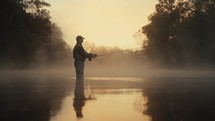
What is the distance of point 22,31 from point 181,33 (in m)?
32.5

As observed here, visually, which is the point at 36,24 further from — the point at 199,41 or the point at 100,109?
the point at 100,109

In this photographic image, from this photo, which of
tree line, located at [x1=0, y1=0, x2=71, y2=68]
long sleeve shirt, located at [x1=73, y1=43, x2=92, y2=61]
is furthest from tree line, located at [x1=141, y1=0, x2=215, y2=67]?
long sleeve shirt, located at [x1=73, y1=43, x2=92, y2=61]

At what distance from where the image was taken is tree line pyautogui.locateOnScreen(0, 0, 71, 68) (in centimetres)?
8012

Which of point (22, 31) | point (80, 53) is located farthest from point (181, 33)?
point (80, 53)

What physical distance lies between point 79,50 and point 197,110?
9142 mm

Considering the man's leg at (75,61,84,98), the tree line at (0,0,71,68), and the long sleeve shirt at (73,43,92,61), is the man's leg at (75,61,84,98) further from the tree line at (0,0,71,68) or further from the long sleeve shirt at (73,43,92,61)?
the tree line at (0,0,71,68)

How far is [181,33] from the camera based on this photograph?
99.5 metres

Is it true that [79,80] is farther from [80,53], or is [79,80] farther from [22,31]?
[22,31]

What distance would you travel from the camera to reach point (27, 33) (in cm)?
8312

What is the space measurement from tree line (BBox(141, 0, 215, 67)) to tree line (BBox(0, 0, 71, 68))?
2485cm

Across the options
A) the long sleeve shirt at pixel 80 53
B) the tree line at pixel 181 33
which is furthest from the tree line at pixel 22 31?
the long sleeve shirt at pixel 80 53

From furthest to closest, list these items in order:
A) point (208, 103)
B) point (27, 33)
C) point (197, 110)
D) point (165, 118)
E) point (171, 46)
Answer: point (171, 46)
point (27, 33)
point (208, 103)
point (197, 110)
point (165, 118)

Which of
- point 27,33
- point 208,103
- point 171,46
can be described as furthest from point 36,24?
point 208,103

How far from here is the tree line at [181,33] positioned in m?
98.6
